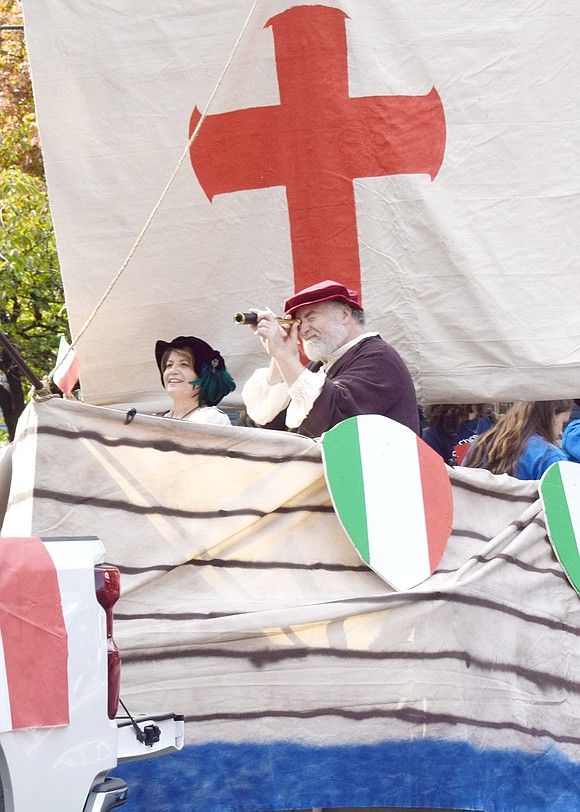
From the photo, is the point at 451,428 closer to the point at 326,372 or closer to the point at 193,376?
the point at 193,376

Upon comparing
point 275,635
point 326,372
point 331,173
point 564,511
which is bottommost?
point 275,635

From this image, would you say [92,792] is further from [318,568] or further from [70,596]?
[318,568]

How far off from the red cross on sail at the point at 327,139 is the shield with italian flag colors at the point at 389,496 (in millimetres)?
1599

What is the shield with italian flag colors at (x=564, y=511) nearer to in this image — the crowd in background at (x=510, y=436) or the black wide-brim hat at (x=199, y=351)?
the crowd in background at (x=510, y=436)

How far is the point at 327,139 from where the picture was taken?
20.1ft

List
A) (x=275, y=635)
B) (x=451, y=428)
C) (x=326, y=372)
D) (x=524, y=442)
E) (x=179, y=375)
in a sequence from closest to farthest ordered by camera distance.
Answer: (x=275, y=635) → (x=326, y=372) → (x=524, y=442) → (x=179, y=375) → (x=451, y=428)

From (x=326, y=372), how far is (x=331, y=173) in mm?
1223

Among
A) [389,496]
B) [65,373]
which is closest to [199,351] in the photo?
[65,373]

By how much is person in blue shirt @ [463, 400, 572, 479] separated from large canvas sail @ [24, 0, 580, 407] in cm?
15

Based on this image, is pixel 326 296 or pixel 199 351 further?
pixel 199 351

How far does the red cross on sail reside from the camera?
20.0 feet

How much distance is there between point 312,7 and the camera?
6.14 m

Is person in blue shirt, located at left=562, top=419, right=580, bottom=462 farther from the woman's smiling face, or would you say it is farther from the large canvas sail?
the woman's smiling face

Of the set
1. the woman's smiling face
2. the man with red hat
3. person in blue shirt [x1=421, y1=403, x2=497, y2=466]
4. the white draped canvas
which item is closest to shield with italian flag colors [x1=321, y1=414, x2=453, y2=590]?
the white draped canvas
